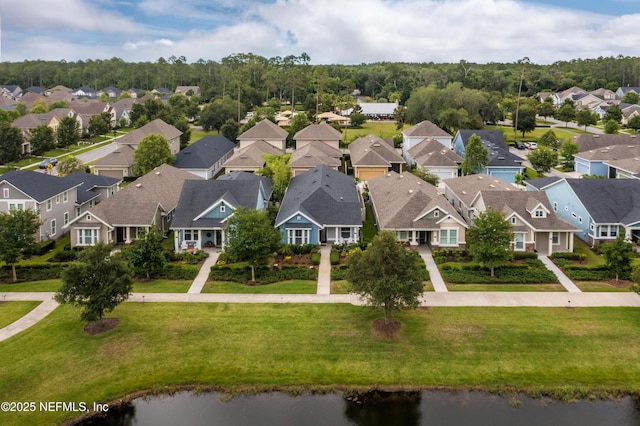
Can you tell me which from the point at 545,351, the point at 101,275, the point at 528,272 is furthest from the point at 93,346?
the point at 528,272

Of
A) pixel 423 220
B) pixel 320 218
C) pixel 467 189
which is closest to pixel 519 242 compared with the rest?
pixel 423 220

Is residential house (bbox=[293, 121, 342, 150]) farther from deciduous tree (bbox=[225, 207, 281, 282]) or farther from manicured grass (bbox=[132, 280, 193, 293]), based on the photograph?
manicured grass (bbox=[132, 280, 193, 293])

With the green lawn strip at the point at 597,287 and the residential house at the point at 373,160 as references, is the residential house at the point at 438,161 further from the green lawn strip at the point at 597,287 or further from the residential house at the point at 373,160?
the green lawn strip at the point at 597,287

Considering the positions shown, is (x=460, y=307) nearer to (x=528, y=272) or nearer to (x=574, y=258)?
(x=528, y=272)

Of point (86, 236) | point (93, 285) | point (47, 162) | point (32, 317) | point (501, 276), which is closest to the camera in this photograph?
point (93, 285)

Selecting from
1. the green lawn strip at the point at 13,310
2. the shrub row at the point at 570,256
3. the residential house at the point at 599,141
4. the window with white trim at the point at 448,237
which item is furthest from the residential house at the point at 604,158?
the green lawn strip at the point at 13,310

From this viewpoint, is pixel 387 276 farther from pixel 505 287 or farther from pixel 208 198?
pixel 208 198
